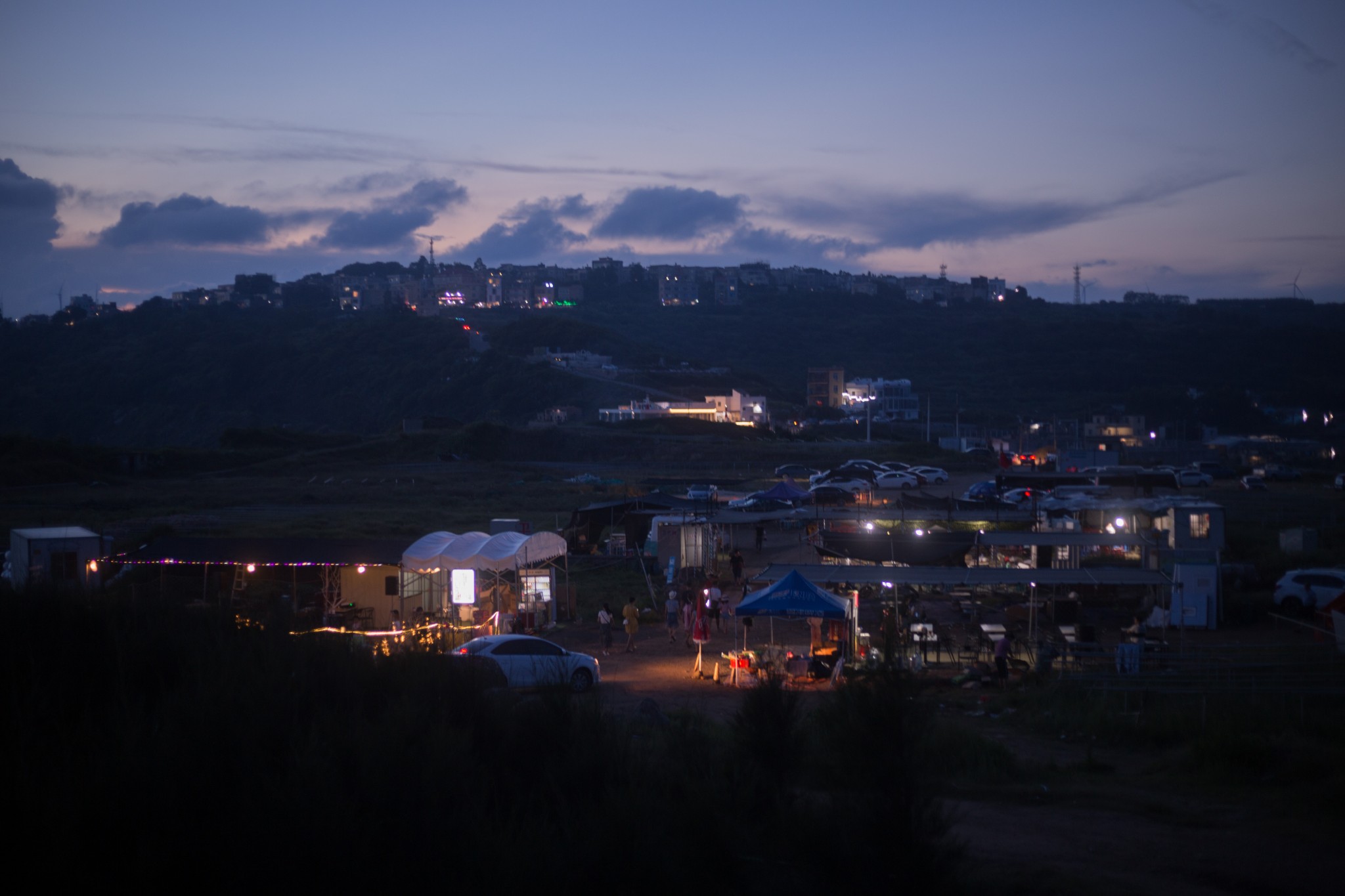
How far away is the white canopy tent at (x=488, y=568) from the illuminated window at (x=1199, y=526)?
13.5 m

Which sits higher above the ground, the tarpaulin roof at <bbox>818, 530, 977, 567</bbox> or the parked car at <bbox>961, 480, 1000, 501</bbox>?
the parked car at <bbox>961, 480, 1000, 501</bbox>

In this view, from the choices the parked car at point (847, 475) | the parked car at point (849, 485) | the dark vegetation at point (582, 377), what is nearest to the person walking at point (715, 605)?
the parked car at point (849, 485)

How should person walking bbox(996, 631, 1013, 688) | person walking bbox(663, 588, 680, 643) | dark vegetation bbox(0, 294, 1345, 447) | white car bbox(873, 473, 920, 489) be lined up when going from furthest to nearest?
1. dark vegetation bbox(0, 294, 1345, 447)
2. white car bbox(873, 473, 920, 489)
3. person walking bbox(663, 588, 680, 643)
4. person walking bbox(996, 631, 1013, 688)

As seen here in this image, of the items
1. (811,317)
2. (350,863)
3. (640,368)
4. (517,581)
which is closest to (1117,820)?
(350,863)

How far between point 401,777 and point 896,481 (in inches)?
1646

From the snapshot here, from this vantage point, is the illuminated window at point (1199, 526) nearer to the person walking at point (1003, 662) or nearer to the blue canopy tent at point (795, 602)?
the person walking at point (1003, 662)

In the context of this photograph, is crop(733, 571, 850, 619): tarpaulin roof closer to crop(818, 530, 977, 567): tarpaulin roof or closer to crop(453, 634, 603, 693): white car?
crop(453, 634, 603, 693): white car

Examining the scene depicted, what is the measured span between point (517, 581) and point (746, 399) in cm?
8016

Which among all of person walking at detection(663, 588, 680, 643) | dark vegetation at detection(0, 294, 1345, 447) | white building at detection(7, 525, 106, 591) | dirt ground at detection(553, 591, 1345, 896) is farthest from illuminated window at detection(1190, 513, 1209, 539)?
dark vegetation at detection(0, 294, 1345, 447)

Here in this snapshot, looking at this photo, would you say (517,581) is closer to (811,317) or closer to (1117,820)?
(1117,820)

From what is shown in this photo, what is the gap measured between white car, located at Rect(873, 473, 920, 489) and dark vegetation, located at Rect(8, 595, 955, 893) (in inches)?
1525

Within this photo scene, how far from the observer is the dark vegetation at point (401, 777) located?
4.03 meters

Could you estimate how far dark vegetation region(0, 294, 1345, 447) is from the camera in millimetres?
108188

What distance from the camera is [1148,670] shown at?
13.2 m
